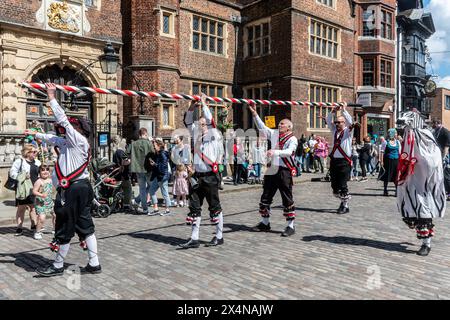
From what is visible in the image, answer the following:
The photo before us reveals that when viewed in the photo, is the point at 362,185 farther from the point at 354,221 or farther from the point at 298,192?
the point at 354,221

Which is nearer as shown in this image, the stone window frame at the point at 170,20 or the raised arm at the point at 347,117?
the raised arm at the point at 347,117

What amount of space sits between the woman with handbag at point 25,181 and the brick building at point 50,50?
558 cm

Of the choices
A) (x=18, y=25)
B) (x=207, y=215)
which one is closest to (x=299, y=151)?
(x=207, y=215)

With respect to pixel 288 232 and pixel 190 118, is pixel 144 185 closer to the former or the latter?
pixel 190 118

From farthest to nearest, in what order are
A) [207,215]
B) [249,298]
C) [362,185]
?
[362,185] → [207,215] → [249,298]

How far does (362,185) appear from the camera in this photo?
49.3 ft

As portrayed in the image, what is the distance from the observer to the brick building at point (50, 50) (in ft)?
46.2

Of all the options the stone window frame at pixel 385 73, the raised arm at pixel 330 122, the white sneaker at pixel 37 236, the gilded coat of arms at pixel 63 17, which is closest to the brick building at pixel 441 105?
the stone window frame at pixel 385 73

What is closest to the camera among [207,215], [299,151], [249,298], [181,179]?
[249,298]

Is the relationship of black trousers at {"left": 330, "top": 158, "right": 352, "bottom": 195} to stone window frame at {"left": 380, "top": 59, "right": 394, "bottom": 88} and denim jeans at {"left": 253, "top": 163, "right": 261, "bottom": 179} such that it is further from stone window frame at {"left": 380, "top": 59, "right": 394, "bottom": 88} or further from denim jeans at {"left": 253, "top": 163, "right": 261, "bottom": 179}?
stone window frame at {"left": 380, "top": 59, "right": 394, "bottom": 88}

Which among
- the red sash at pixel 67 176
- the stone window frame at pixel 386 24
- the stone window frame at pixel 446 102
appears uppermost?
the stone window frame at pixel 386 24

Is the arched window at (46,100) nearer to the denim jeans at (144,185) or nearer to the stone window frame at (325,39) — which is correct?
the denim jeans at (144,185)

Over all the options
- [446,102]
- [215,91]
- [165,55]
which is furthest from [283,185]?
[446,102]
